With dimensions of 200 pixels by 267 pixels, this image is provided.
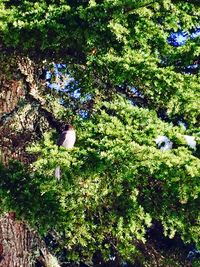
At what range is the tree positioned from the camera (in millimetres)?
4609

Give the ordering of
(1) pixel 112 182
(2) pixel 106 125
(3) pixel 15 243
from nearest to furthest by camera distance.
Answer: (2) pixel 106 125, (1) pixel 112 182, (3) pixel 15 243

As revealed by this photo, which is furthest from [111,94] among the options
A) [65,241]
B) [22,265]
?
[22,265]

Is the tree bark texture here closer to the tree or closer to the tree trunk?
the tree trunk

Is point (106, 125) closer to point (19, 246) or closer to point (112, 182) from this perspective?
point (112, 182)

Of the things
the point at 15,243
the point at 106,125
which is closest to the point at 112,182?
the point at 106,125

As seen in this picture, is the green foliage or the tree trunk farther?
the tree trunk

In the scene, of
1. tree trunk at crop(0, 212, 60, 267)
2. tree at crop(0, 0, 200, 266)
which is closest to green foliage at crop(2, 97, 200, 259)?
tree at crop(0, 0, 200, 266)

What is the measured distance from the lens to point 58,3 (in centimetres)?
635

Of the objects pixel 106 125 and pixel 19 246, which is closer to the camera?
pixel 106 125

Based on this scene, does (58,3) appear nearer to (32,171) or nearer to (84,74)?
(84,74)

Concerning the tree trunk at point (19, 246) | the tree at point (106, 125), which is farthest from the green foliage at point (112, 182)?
the tree trunk at point (19, 246)

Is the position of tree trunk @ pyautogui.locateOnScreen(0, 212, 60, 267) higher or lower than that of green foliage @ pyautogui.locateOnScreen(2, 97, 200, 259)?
lower

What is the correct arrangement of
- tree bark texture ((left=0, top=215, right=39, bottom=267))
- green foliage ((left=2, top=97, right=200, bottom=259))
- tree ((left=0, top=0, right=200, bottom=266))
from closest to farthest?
1. green foliage ((left=2, top=97, right=200, bottom=259))
2. tree ((left=0, top=0, right=200, bottom=266))
3. tree bark texture ((left=0, top=215, right=39, bottom=267))

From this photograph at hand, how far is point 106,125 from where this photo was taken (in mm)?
4891
